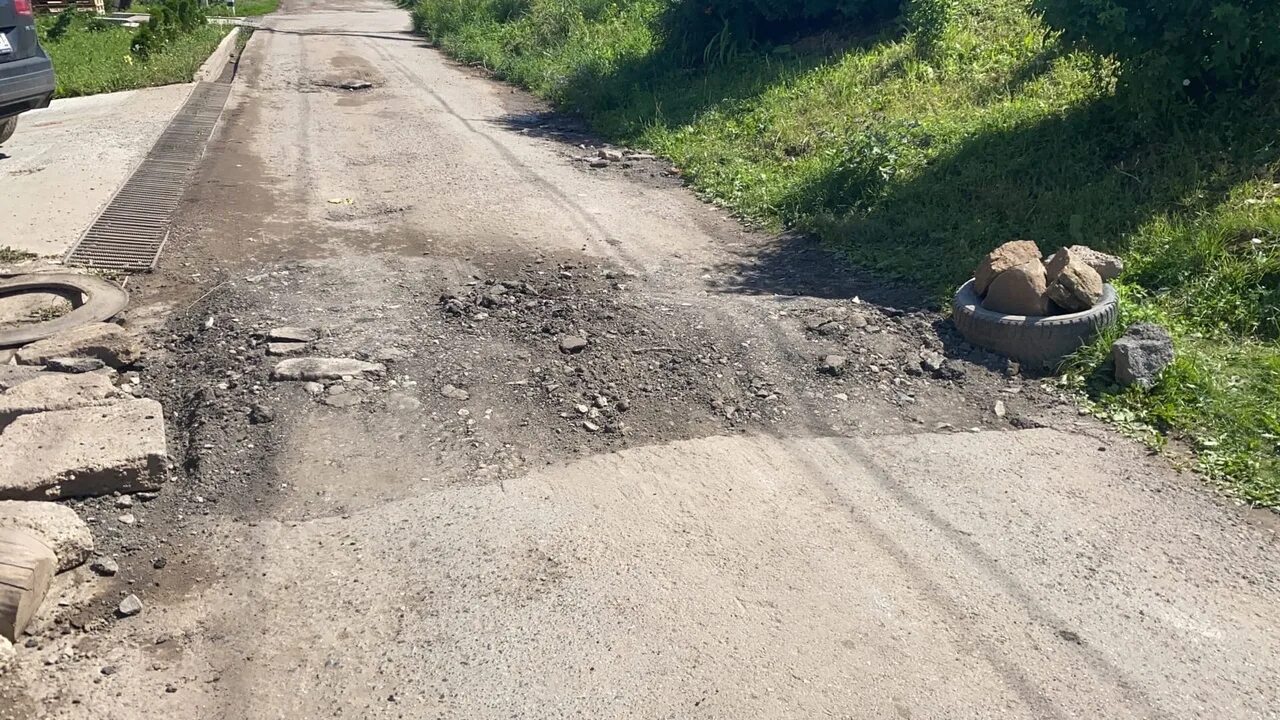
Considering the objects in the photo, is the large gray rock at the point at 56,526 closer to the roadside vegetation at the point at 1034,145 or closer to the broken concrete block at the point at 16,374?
the broken concrete block at the point at 16,374

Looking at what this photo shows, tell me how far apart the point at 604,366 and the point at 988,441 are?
1.75 m

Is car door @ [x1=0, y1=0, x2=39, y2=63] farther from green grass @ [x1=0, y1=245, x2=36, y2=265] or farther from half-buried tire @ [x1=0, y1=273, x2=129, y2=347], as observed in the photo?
half-buried tire @ [x1=0, y1=273, x2=129, y2=347]

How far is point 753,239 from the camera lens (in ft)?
24.7

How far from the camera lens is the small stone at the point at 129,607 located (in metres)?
3.49

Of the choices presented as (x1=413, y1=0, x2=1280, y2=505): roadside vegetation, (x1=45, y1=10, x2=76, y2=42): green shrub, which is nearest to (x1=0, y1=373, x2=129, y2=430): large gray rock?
(x1=413, y1=0, x2=1280, y2=505): roadside vegetation

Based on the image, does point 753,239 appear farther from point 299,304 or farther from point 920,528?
point 920,528

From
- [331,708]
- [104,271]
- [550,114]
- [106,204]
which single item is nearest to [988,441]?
[331,708]

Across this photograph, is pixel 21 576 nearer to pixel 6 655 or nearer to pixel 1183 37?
pixel 6 655

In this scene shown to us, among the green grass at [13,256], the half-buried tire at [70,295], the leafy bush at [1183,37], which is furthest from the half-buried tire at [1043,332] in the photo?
the green grass at [13,256]

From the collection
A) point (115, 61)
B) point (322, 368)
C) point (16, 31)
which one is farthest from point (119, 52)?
point (322, 368)

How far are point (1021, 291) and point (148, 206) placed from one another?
6.37 m

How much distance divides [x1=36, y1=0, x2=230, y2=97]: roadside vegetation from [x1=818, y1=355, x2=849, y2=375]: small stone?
1217cm

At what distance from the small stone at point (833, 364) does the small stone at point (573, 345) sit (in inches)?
45.3

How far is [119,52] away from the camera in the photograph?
17.3 metres
